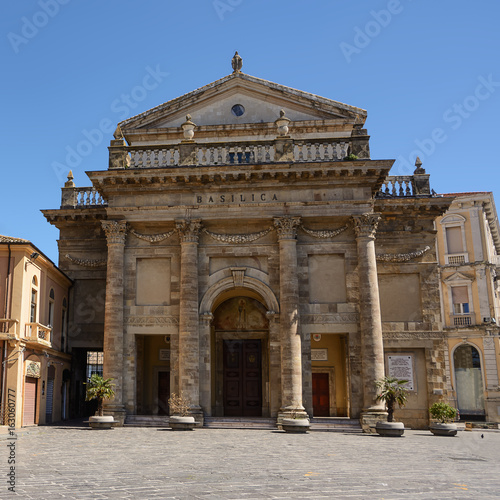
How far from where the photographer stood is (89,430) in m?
22.4

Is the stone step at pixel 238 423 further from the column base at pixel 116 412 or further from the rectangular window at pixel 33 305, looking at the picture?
the rectangular window at pixel 33 305

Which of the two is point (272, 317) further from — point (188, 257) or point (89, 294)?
point (89, 294)

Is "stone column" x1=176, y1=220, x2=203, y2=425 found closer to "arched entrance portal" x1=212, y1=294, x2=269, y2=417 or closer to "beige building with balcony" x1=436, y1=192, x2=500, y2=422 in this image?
"arched entrance portal" x1=212, y1=294, x2=269, y2=417

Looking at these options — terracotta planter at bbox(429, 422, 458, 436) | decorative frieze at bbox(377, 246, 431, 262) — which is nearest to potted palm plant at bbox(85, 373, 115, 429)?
terracotta planter at bbox(429, 422, 458, 436)

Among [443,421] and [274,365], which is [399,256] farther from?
[274,365]

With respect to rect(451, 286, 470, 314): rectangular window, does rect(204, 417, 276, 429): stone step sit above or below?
below

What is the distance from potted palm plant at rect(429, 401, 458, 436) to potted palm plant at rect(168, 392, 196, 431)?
9.43m

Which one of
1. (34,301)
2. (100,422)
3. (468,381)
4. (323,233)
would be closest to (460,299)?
(468,381)

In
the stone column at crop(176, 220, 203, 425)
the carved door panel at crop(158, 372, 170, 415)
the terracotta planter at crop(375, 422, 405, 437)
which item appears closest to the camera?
the terracotta planter at crop(375, 422, 405, 437)

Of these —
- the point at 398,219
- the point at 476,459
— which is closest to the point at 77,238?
the point at 398,219

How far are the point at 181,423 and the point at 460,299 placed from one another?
3055 centimetres

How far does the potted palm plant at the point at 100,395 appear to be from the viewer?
2286cm

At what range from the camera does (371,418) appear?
2366 cm

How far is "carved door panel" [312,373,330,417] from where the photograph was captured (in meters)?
29.6
